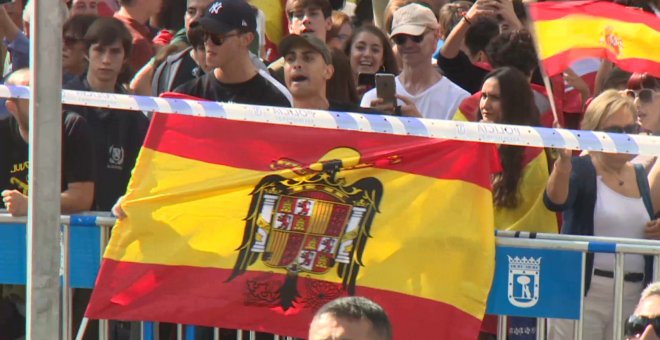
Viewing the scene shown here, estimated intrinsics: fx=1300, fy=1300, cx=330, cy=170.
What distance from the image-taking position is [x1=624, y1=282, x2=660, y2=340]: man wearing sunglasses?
16.1 ft

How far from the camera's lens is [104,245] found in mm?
6367

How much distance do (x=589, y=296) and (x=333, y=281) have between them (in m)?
1.25

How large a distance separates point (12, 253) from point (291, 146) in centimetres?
153

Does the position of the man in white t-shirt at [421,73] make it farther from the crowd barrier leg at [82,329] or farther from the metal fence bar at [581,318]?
the crowd barrier leg at [82,329]

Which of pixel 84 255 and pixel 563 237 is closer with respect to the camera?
pixel 563 237

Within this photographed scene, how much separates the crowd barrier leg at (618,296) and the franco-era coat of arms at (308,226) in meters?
1.15

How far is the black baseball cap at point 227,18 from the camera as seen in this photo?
758 centimetres

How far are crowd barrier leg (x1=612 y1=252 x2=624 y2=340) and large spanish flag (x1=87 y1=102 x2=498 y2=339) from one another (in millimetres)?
590

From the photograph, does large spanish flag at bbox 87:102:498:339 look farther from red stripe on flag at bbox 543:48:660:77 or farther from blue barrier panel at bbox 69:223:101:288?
red stripe on flag at bbox 543:48:660:77

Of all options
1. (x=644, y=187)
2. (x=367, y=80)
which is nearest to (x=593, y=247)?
(x=644, y=187)

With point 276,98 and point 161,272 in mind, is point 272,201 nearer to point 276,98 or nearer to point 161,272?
point 161,272

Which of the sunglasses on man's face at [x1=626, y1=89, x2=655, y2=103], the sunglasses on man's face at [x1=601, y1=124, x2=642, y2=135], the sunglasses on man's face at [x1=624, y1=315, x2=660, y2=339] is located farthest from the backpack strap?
the sunglasses on man's face at [x1=624, y1=315, x2=660, y2=339]

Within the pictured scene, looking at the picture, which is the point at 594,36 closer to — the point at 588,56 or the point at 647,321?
the point at 588,56

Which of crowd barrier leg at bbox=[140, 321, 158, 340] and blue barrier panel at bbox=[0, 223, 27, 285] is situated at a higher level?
blue barrier panel at bbox=[0, 223, 27, 285]
